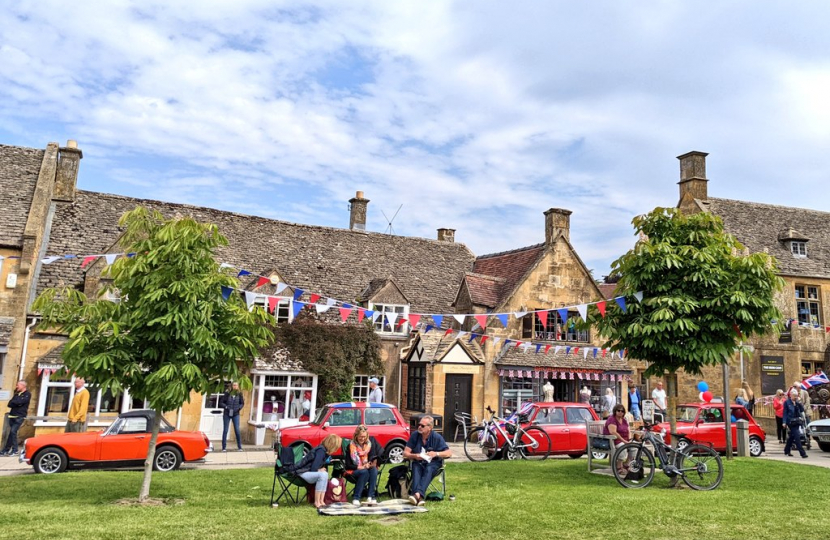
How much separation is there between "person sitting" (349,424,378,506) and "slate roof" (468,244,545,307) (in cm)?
1473

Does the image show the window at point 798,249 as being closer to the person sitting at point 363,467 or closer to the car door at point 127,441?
the person sitting at point 363,467

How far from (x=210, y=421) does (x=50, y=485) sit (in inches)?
374

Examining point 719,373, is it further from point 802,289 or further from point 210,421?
point 210,421

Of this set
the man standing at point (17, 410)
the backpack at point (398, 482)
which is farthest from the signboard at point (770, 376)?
the man standing at point (17, 410)

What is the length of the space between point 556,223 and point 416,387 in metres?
9.05

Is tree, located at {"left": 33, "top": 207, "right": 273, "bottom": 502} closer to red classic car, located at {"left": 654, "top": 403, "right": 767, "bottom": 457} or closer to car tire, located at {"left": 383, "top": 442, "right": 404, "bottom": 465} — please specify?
car tire, located at {"left": 383, "top": 442, "right": 404, "bottom": 465}

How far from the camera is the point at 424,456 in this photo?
9711mm

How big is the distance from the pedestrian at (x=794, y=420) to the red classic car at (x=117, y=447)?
52.2 feet

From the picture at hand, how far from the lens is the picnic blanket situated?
8.82m

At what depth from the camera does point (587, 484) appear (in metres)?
11.7

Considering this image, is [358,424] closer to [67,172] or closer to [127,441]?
[127,441]

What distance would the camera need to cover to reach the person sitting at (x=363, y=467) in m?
9.57

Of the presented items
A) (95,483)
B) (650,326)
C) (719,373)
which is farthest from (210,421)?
(719,373)

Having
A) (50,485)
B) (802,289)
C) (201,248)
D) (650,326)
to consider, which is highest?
(802,289)
